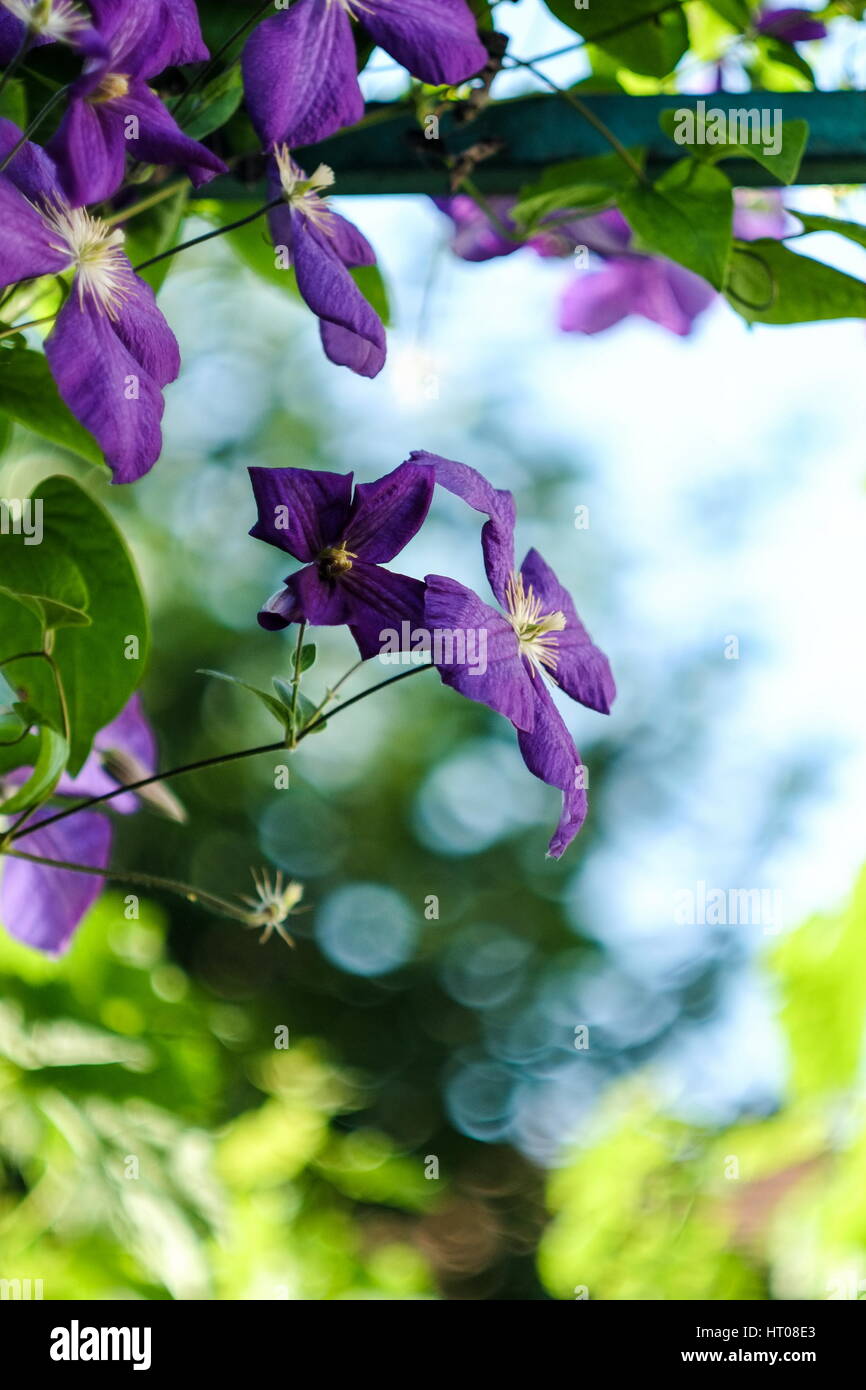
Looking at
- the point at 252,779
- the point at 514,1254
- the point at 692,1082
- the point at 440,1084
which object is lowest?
the point at 514,1254

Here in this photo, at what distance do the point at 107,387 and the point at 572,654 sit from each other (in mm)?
126

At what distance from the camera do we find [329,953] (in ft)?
10.0

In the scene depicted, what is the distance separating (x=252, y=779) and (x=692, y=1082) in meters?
1.29

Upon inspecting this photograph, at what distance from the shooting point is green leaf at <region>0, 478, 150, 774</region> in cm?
33

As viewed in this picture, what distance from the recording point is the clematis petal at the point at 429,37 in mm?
288

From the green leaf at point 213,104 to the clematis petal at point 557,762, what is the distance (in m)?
0.17

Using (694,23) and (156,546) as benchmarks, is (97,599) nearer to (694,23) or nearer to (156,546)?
(694,23)

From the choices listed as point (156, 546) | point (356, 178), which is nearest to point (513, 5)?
point (356, 178)

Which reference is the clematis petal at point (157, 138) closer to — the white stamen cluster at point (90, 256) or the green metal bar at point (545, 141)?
the white stamen cluster at point (90, 256)

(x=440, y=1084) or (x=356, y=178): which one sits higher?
(x=356, y=178)

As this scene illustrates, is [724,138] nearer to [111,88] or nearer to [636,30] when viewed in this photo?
[636,30]

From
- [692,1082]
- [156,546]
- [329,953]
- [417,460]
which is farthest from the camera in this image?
[329,953]

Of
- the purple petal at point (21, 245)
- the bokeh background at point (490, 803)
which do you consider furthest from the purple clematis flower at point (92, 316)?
the bokeh background at point (490, 803)
